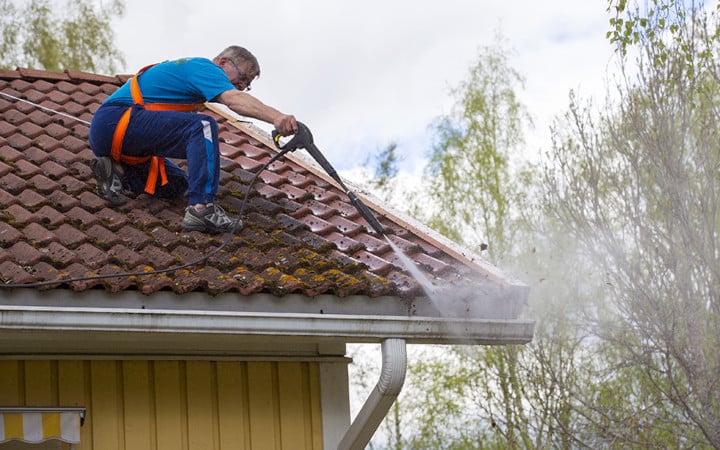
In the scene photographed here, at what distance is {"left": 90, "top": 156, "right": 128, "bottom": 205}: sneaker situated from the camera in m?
6.06

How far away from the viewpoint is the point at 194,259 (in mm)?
5535

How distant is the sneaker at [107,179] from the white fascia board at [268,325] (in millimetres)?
1270

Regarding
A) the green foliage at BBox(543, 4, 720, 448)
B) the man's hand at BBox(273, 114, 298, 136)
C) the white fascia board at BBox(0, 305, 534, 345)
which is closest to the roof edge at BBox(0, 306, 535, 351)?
the white fascia board at BBox(0, 305, 534, 345)

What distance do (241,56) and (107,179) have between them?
104 centimetres

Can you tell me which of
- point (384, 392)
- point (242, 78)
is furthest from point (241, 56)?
point (384, 392)

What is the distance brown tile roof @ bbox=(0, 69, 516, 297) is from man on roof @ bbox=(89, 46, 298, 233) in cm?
15

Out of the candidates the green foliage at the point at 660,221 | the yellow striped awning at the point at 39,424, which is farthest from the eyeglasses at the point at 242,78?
the green foliage at the point at 660,221

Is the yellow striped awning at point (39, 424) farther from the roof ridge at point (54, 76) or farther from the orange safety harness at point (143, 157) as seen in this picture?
the roof ridge at point (54, 76)

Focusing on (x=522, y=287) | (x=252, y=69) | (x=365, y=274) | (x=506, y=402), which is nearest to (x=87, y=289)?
(x=365, y=274)

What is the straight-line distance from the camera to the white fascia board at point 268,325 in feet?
15.9

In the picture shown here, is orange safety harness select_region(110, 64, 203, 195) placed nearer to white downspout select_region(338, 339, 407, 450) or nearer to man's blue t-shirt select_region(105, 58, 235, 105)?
man's blue t-shirt select_region(105, 58, 235, 105)

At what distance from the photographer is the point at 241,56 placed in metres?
6.22

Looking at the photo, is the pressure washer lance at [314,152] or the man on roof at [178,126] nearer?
the man on roof at [178,126]

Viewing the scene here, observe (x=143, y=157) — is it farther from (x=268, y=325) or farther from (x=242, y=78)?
(x=268, y=325)
